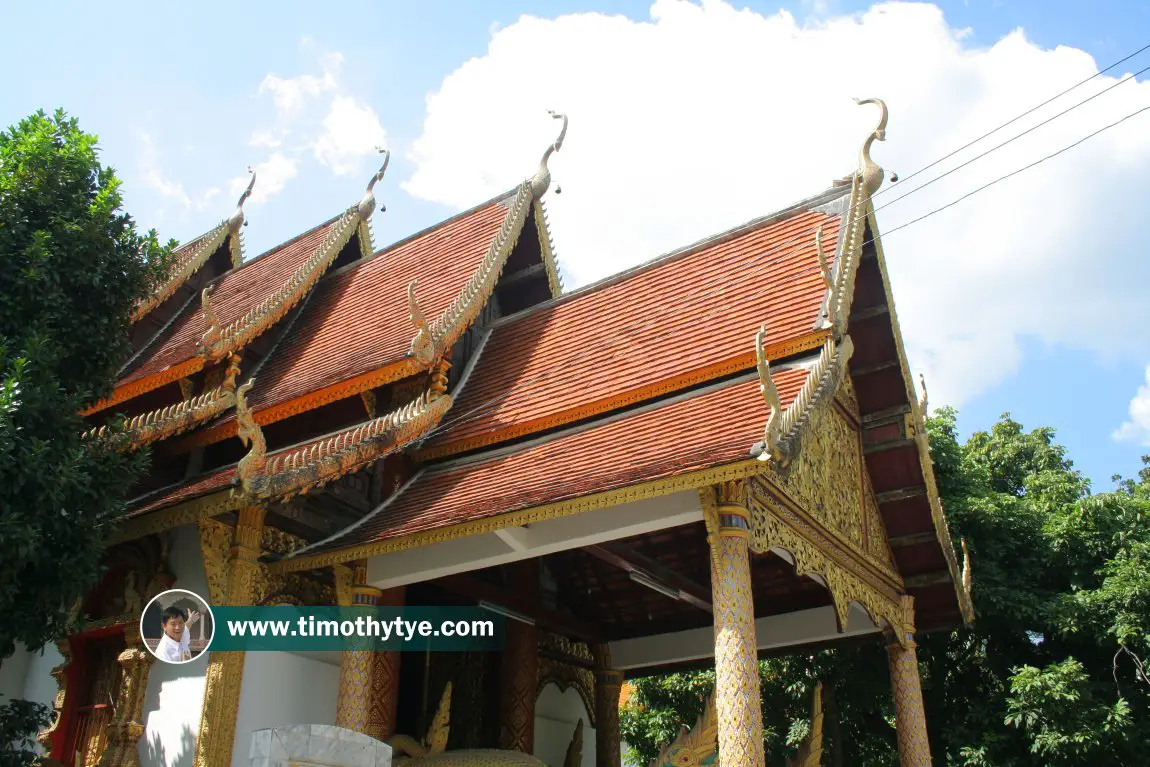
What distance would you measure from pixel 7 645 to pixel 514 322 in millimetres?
4583

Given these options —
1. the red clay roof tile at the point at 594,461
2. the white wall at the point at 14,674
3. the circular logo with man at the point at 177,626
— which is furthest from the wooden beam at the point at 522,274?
the white wall at the point at 14,674

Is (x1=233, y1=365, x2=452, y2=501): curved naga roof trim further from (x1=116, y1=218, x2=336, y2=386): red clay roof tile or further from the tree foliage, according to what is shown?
the tree foliage

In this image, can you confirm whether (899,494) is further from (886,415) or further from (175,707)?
(175,707)

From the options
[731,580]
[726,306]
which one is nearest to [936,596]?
[726,306]

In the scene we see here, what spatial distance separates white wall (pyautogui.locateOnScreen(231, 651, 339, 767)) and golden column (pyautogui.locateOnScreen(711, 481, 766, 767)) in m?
2.87

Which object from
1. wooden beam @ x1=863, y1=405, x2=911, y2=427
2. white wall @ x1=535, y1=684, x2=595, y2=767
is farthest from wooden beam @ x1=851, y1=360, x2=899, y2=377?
white wall @ x1=535, y1=684, x2=595, y2=767

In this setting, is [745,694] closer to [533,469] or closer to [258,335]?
[533,469]

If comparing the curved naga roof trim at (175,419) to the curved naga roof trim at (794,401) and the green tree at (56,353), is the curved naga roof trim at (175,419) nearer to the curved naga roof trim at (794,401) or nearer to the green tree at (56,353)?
the green tree at (56,353)

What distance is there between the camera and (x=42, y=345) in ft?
18.8

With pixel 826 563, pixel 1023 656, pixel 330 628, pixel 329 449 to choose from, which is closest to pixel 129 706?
pixel 330 628

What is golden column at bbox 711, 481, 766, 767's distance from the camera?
15.8ft

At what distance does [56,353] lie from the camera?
587 cm

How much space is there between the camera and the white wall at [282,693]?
629cm

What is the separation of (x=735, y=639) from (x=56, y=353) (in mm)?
4104
